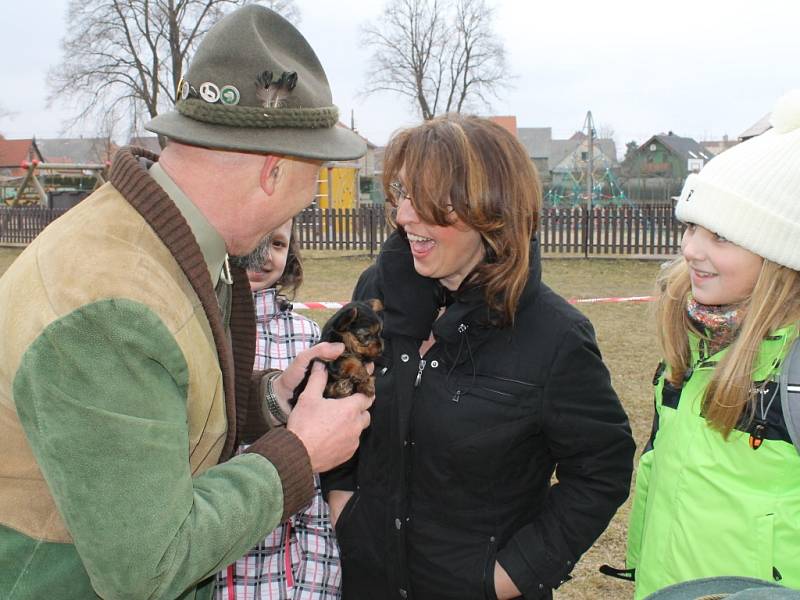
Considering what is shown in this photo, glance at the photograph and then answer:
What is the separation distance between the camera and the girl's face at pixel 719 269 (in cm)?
221

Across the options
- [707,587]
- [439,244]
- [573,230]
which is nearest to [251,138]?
[439,244]

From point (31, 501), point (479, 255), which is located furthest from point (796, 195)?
point (31, 501)

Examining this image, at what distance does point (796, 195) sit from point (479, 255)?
0.93 meters

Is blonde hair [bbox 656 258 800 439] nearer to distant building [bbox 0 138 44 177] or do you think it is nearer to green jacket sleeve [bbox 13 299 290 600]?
green jacket sleeve [bbox 13 299 290 600]

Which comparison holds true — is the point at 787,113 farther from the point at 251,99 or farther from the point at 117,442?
the point at 117,442

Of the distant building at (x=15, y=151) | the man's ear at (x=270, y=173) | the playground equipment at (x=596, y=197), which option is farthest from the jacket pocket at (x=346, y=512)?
the distant building at (x=15, y=151)

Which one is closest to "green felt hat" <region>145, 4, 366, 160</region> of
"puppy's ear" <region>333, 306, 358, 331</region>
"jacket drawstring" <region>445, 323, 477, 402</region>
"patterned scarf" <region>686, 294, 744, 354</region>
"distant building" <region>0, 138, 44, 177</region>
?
"puppy's ear" <region>333, 306, 358, 331</region>

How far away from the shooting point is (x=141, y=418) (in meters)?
1.38

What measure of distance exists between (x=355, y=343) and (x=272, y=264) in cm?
115

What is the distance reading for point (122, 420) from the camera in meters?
1.34

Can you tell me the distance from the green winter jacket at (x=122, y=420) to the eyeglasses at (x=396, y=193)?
3.14 ft

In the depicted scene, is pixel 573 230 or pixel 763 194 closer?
pixel 763 194

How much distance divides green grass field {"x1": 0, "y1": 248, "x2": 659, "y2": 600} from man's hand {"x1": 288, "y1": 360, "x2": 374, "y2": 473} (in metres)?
1.36

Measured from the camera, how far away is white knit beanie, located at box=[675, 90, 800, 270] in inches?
82.7
